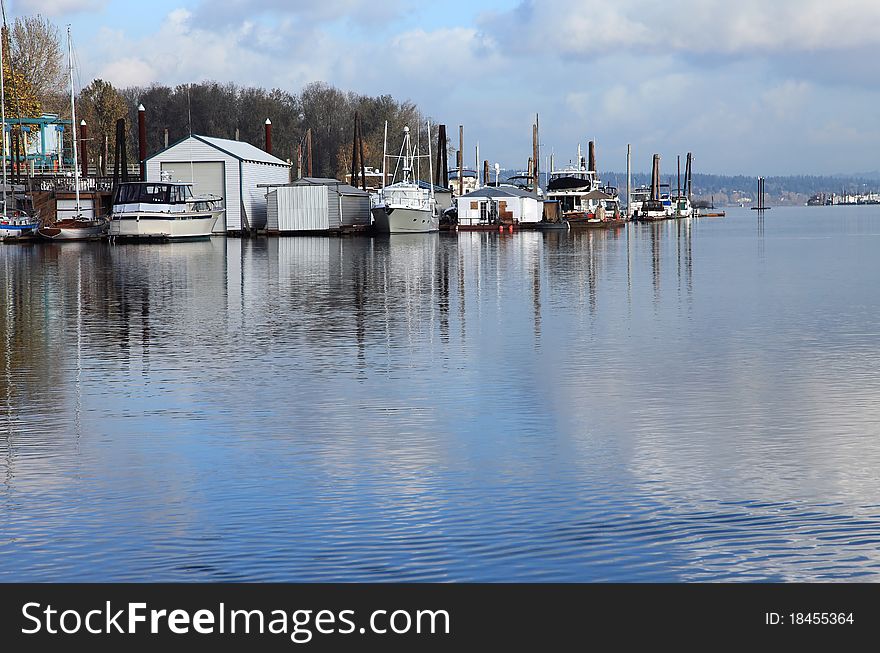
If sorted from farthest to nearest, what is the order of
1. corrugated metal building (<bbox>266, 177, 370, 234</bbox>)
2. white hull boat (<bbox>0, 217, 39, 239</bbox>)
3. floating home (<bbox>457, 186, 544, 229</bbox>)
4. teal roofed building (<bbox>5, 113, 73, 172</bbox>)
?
1. floating home (<bbox>457, 186, 544, 229</bbox>)
2. teal roofed building (<bbox>5, 113, 73, 172</bbox>)
3. corrugated metal building (<bbox>266, 177, 370, 234</bbox>)
4. white hull boat (<bbox>0, 217, 39, 239</bbox>)

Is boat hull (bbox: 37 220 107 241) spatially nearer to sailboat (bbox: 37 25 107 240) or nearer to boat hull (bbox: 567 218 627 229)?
sailboat (bbox: 37 25 107 240)

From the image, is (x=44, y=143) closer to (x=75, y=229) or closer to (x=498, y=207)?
(x=75, y=229)

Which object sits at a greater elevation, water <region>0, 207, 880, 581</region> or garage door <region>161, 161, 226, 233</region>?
garage door <region>161, 161, 226, 233</region>

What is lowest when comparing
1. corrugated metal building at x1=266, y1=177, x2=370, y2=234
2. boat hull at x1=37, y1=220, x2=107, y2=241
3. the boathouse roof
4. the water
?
the water

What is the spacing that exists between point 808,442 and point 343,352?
26.4 feet

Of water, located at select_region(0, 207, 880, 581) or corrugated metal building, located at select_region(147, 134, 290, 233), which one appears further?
corrugated metal building, located at select_region(147, 134, 290, 233)

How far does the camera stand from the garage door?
74.0 m

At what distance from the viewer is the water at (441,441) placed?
7.72m

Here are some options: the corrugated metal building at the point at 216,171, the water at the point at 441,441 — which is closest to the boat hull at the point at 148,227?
the corrugated metal building at the point at 216,171

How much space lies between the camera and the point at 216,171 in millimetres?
74625

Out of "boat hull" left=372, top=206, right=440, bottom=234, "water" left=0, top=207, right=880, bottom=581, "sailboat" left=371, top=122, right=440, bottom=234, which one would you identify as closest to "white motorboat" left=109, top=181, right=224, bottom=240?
"boat hull" left=372, top=206, right=440, bottom=234

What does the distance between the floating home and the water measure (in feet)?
212

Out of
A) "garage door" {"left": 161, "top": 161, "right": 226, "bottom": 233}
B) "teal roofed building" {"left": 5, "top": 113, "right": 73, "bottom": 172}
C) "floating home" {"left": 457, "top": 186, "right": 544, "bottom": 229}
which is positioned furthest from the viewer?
"floating home" {"left": 457, "top": 186, "right": 544, "bottom": 229}
